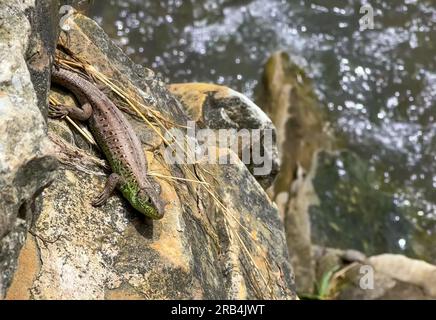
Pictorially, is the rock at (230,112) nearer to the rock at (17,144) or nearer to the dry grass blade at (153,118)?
the dry grass blade at (153,118)

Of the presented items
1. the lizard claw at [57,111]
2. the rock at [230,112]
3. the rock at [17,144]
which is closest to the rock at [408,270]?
the rock at [230,112]

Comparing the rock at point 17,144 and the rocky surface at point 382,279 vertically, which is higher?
the rock at point 17,144

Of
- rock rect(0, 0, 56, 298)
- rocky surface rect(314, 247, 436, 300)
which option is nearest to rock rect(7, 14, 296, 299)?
rock rect(0, 0, 56, 298)

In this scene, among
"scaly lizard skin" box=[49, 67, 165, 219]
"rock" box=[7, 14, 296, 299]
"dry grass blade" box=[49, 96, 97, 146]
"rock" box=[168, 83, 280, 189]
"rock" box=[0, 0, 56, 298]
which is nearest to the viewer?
"rock" box=[0, 0, 56, 298]

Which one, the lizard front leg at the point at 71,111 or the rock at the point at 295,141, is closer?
the lizard front leg at the point at 71,111

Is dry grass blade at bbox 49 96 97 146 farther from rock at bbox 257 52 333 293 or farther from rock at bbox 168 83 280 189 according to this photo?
rock at bbox 257 52 333 293

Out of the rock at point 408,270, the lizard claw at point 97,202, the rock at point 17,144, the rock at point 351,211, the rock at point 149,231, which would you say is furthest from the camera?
the rock at point 351,211
